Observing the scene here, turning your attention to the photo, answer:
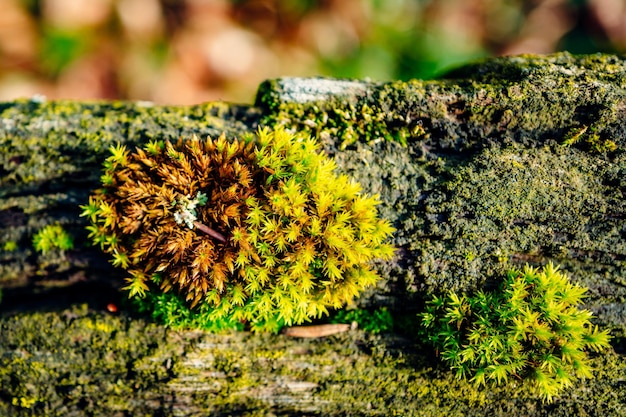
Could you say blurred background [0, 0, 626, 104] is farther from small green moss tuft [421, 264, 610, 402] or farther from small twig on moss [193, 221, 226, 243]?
small green moss tuft [421, 264, 610, 402]

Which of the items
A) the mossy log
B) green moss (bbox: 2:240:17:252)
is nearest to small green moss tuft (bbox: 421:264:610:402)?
the mossy log

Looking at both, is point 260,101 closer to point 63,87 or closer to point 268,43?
point 268,43

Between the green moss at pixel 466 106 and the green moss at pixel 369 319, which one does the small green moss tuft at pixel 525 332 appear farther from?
the green moss at pixel 466 106

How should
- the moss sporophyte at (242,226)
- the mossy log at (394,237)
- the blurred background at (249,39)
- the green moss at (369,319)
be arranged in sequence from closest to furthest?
the moss sporophyte at (242,226) → the mossy log at (394,237) → the green moss at (369,319) → the blurred background at (249,39)

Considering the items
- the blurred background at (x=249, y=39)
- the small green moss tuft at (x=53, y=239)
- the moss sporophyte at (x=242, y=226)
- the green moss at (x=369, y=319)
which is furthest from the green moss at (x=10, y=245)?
the blurred background at (x=249, y=39)

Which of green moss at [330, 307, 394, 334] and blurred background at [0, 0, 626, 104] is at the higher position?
blurred background at [0, 0, 626, 104]
